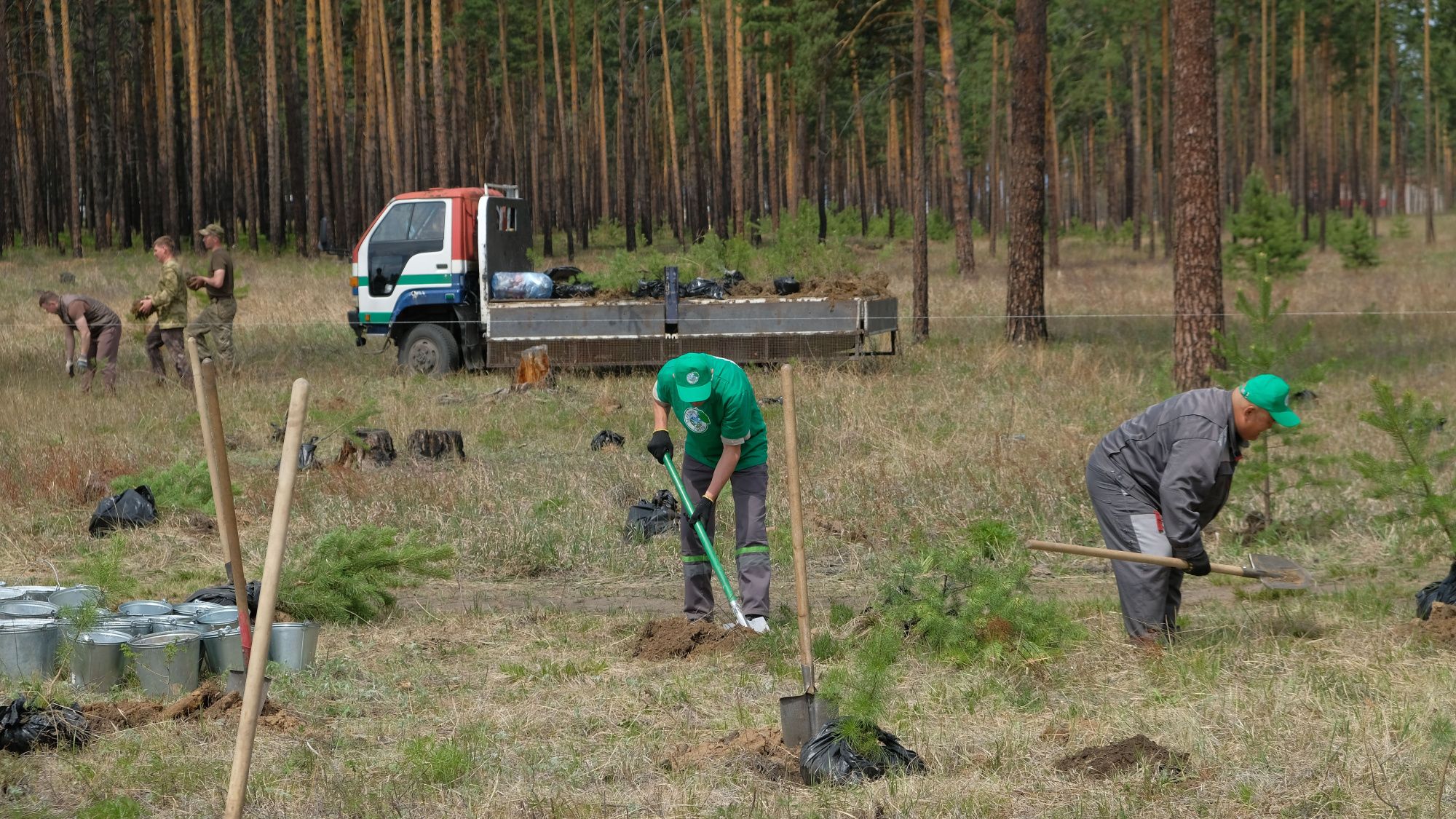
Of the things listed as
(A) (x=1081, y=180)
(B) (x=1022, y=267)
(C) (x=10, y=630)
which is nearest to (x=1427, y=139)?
(A) (x=1081, y=180)

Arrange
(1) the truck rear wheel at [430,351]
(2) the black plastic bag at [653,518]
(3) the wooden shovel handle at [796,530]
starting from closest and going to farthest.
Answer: (3) the wooden shovel handle at [796,530]
(2) the black plastic bag at [653,518]
(1) the truck rear wheel at [430,351]

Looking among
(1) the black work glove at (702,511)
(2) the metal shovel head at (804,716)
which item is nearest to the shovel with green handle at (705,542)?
(1) the black work glove at (702,511)

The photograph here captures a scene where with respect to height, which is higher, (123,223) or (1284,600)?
(123,223)

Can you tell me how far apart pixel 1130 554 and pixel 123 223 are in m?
43.2

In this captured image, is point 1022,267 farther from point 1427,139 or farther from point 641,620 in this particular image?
point 1427,139

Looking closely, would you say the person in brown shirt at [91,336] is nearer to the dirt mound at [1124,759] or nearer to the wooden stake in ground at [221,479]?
the wooden stake in ground at [221,479]

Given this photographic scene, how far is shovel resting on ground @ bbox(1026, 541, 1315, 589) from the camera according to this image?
5.48 m

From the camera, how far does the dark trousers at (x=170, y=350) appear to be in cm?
1473

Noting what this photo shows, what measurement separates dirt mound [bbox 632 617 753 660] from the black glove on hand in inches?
77.1

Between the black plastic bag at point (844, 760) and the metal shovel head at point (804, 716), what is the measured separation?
0.10 metres

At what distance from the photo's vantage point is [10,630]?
5.83 metres

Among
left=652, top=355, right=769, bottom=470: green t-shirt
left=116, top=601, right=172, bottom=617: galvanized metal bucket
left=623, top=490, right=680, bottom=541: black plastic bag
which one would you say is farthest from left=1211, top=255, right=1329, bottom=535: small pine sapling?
left=116, top=601, right=172, bottom=617: galvanized metal bucket

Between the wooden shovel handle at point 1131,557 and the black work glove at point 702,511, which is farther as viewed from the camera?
the black work glove at point 702,511

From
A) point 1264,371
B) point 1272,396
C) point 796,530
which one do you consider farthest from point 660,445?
point 1264,371
